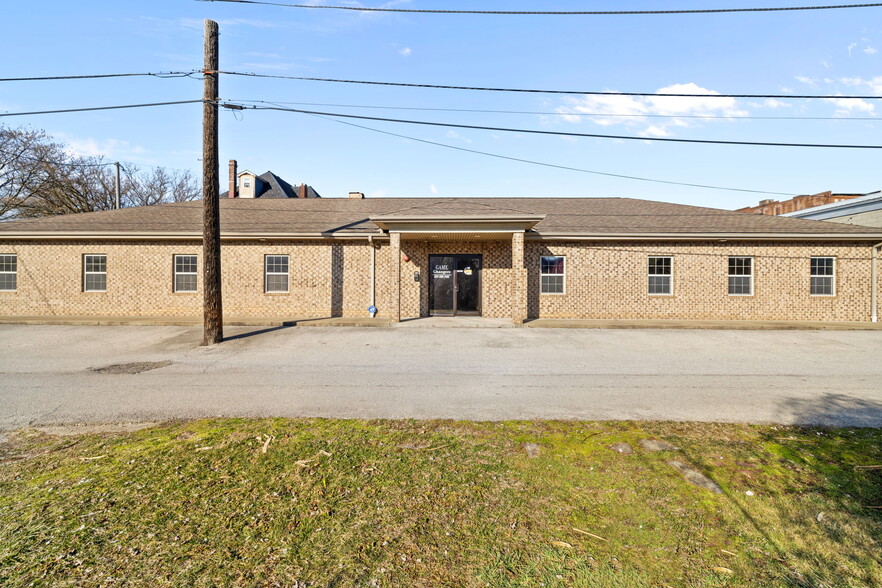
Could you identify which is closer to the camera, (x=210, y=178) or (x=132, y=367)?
(x=132, y=367)

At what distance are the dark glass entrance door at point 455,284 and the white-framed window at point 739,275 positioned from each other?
9.26m

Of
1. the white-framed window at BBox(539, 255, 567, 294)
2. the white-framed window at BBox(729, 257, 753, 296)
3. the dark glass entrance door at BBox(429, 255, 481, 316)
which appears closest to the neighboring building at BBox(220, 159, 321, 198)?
the dark glass entrance door at BBox(429, 255, 481, 316)

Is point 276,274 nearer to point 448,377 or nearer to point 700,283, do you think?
point 448,377

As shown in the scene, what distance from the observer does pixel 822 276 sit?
50.8 feet

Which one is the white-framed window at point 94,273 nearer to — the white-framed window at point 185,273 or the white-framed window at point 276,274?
the white-framed window at point 185,273

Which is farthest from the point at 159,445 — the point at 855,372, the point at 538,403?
the point at 855,372

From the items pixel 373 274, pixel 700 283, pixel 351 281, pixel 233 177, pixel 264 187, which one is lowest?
pixel 700 283

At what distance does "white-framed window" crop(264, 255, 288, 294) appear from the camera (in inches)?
632

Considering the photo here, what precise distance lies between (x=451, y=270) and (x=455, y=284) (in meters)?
0.56

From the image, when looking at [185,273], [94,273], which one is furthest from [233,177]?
[185,273]

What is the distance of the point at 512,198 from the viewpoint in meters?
21.1

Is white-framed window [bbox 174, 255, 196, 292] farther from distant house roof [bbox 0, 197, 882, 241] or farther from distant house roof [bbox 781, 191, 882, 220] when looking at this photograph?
distant house roof [bbox 781, 191, 882, 220]

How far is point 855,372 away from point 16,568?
1171cm

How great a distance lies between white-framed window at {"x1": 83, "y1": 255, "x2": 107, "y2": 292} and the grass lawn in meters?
14.4
